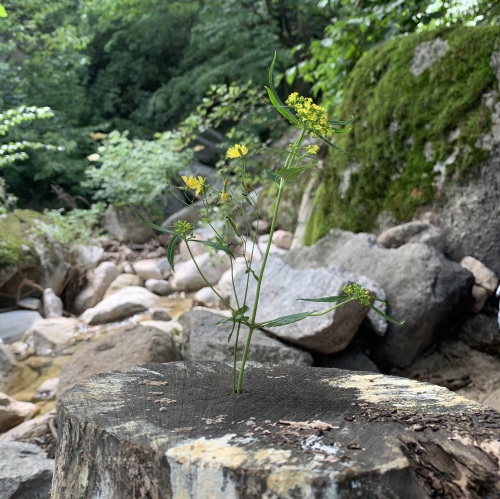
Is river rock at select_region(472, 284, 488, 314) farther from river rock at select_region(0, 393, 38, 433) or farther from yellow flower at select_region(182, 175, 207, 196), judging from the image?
river rock at select_region(0, 393, 38, 433)

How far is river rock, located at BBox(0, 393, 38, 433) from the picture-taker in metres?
3.44

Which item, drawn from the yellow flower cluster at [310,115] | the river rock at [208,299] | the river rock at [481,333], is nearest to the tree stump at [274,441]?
the yellow flower cluster at [310,115]

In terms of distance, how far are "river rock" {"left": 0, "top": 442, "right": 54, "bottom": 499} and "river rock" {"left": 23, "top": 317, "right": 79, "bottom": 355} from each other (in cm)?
245

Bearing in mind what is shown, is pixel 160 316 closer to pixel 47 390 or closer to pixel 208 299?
pixel 208 299

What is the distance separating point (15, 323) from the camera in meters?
5.35

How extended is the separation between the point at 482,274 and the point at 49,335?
362 centimetres

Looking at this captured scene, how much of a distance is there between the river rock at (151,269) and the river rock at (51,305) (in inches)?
45.1

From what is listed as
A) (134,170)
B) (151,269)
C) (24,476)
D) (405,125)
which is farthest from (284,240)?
(24,476)

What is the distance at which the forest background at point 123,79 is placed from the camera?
823 centimetres

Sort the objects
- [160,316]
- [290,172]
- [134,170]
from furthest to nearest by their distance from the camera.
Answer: [134,170]
[160,316]
[290,172]

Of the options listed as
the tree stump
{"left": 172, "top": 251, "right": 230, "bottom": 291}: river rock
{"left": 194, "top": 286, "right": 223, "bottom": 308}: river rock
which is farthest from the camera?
{"left": 172, "top": 251, "right": 230, "bottom": 291}: river rock

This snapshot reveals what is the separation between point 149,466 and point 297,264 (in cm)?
257

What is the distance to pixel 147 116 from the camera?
1065cm

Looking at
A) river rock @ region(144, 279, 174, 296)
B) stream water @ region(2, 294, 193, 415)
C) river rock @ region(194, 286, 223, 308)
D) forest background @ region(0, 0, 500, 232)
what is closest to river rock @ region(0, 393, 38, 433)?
stream water @ region(2, 294, 193, 415)
